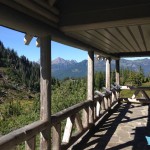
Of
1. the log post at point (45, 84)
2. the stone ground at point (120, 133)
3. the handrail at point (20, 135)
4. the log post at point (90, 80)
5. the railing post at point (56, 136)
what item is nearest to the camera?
the handrail at point (20, 135)

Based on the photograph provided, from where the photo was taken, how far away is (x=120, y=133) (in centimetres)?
704

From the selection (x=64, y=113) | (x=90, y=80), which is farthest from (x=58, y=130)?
(x=90, y=80)

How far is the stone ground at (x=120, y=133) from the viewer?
5.90 m

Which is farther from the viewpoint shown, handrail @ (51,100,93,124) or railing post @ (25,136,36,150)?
handrail @ (51,100,93,124)

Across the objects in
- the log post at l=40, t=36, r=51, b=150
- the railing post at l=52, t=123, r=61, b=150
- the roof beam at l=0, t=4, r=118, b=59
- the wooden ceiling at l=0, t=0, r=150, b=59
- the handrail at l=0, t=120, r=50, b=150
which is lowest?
the railing post at l=52, t=123, r=61, b=150

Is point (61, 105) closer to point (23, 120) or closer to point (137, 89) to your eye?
point (23, 120)

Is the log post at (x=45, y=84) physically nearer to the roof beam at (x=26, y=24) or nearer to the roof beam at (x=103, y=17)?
the roof beam at (x=26, y=24)

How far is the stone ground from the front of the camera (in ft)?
19.4

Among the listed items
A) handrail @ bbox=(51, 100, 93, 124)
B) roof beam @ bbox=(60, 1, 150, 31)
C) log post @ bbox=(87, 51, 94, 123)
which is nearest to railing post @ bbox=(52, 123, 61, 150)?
handrail @ bbox=(51, 100, 93, 124)

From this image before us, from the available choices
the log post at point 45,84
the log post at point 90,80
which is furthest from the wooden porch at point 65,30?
the log post at point 90,80

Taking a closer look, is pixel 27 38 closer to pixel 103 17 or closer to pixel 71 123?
pixel 103 17

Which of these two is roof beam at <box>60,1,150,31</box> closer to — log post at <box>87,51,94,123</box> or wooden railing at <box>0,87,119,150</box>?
wooden railing at <box>0,87,119,150</box>

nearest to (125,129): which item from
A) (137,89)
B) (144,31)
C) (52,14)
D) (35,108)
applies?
(144,31)

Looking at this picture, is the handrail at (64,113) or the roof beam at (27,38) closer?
the roof beam at (27,38)
